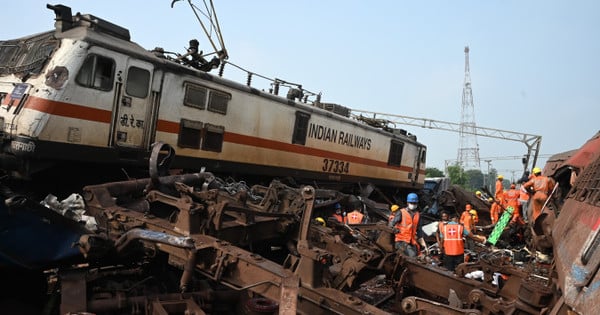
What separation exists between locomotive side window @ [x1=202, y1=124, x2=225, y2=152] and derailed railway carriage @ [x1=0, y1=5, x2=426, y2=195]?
0.07 feet

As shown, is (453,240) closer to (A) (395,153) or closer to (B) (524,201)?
(B) (524,201)

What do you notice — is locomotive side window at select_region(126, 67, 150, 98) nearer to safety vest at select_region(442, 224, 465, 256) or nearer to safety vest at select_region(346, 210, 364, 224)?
safety vest at select_region(346, 210, 364, 224)

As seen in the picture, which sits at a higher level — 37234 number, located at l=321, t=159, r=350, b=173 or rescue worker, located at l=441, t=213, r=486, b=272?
37234 number, located at l=321, t=159, r=350, b=173

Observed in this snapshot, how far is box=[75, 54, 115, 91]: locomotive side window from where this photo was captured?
6410mm

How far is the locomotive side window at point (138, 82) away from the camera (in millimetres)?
7020

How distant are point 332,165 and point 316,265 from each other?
29.6ft

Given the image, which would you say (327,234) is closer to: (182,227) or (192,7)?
(182,227)

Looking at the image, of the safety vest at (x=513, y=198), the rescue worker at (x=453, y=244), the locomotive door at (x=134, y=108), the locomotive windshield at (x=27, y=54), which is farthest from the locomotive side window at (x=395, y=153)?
the locomotive windshield at (x=27, y=54)

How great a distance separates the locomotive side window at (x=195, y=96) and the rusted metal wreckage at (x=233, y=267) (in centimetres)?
324

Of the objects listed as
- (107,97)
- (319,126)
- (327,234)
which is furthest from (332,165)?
(327,234)

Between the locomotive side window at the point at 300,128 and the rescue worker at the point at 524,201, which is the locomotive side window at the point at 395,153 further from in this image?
the locomotive side window at the point at 300,128

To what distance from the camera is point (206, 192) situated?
154 inches

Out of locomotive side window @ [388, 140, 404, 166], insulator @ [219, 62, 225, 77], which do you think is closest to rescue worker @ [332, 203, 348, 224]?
insulator @ [219, 62, 225, 77]

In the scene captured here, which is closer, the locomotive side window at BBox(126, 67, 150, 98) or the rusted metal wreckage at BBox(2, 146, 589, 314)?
the rusted metal wreckage at BBox(2, 146, 589, 314)
